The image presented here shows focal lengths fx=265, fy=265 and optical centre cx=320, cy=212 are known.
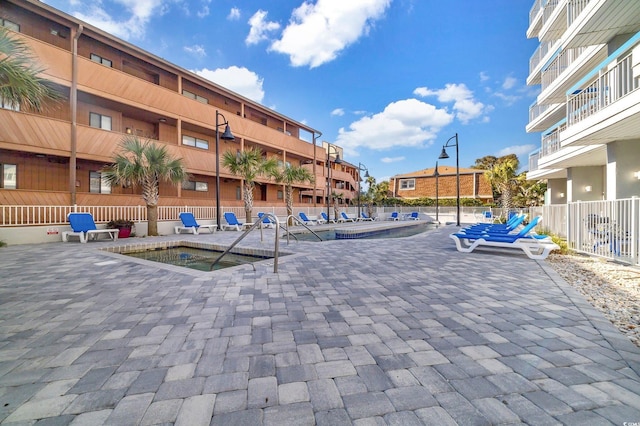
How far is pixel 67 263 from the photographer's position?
6.10 meters

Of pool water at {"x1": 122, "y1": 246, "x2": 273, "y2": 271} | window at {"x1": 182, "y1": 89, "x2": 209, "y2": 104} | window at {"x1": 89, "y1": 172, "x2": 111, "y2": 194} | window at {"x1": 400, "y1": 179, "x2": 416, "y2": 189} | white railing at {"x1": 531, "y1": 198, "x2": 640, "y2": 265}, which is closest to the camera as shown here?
white railing at {"x1": 531, "y1": 198, "x2": 640, "y2": 265}

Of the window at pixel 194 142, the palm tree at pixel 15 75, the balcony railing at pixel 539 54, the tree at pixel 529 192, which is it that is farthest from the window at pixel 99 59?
the tree at pixel 529 192

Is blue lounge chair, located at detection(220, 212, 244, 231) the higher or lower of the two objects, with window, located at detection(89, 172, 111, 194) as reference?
lower

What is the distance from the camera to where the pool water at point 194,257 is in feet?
24.3

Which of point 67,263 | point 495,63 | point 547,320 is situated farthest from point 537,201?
point 67,263

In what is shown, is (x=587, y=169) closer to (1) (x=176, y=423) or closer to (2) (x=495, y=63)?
(2) (x=495, y=63)

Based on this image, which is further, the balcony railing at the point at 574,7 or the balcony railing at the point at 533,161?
the balcony railing at the point at 533,161

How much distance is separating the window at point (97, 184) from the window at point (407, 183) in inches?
1492

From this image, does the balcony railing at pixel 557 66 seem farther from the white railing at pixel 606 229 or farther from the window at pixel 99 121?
the window at pixel 99 121

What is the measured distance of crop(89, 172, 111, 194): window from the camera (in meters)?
14.2

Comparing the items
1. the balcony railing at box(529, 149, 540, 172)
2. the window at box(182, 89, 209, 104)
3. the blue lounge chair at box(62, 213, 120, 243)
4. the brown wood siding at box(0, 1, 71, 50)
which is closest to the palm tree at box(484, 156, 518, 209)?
the balcony railing at box(529, 149, 540, 172)

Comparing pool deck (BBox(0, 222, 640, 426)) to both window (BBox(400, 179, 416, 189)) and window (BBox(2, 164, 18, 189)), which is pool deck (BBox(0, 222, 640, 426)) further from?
window (BBox(400, 179, 416, 189))

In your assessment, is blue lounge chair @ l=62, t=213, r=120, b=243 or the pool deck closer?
the pool deck

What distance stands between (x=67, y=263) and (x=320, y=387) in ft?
23.5
